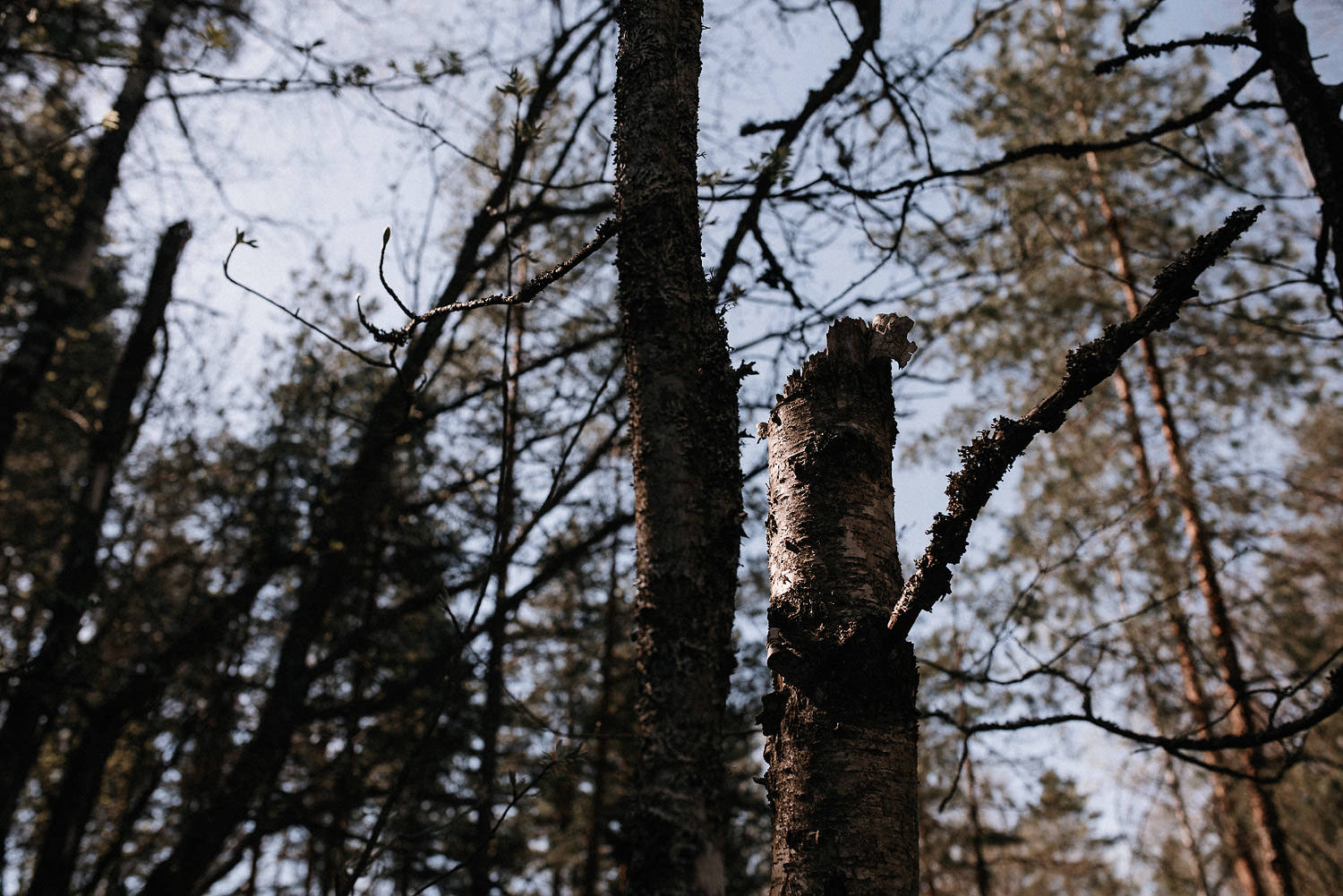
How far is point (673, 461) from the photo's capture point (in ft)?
4.29

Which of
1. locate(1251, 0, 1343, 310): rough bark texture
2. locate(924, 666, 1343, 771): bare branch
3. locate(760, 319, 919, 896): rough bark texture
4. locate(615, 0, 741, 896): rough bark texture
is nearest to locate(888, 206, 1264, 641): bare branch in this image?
locate(760, 319, 919, 896): rough bark texture

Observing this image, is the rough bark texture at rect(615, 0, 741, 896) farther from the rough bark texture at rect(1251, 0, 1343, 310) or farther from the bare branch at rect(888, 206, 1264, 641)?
the rough bark texture at rect(1251, 0, 1343, 310)

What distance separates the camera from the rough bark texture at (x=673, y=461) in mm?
1091

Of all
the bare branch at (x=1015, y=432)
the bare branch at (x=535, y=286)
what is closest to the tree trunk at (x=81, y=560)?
the bare branch at (x=535, y=286)

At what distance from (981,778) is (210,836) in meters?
8.66

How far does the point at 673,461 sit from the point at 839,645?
0.67 m

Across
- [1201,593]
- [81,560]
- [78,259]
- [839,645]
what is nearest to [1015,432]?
[839,645]

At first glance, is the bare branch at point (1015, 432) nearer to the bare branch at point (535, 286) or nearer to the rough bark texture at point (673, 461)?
the rough bark texture at point (673, 461)

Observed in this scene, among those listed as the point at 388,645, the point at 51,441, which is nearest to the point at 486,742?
the point at 388,645

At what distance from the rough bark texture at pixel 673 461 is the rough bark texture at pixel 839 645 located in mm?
511

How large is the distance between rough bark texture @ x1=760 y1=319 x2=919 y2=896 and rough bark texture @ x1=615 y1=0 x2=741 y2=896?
511 mm

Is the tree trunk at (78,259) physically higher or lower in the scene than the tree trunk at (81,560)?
higher

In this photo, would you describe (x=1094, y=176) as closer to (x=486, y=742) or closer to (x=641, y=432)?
(x=486, y=742)

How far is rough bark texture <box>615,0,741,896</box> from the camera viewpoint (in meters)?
1.09
